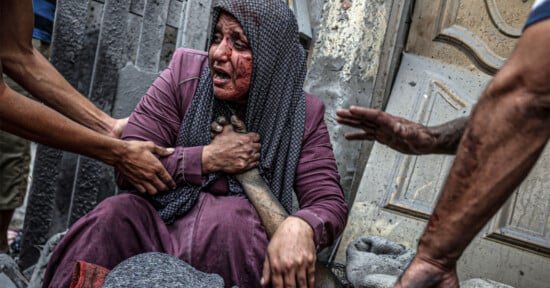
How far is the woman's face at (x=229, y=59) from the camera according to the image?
2346 millimetres

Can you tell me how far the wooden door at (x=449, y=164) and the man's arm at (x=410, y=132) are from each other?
45.1 inches

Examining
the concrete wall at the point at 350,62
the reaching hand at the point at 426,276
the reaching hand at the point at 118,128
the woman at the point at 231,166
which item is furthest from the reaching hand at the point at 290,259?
the concrete wall at the point at 350,62

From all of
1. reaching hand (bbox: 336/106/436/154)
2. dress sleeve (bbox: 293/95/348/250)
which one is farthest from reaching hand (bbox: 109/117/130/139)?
reaching hand (bbox: 336/106/436/154)

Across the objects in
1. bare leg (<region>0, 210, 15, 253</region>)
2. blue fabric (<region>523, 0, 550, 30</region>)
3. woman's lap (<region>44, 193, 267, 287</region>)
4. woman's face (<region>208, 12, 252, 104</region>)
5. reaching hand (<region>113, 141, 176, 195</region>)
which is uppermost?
blue fabric (<region>523, 0, 550, 30</region>)

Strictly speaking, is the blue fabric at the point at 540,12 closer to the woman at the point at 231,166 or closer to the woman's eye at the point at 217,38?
the woman at the point at 231,166

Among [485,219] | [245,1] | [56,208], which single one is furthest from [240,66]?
[56,208]

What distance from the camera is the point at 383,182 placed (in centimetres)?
344

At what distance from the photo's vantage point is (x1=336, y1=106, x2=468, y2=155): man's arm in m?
2.07

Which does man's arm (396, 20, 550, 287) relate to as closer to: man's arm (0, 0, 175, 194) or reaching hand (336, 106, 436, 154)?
reaching hand (336, 106, 436, 154)

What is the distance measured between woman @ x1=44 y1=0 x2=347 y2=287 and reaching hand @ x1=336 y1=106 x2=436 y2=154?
1.29ft

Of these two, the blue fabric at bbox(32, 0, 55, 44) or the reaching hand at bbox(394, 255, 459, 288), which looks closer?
the reaching hand at bbox(394, 255, 459, 288)

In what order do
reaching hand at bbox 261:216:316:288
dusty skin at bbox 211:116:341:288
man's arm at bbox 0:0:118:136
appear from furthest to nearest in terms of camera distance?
man's arm at bbox 0:0:118:136 < dusty skin at bbox 211:116:341:288 < reaching hand at bbox 261:216:316:288

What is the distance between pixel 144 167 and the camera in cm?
225

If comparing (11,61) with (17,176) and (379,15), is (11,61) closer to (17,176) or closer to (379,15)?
(17,176)
